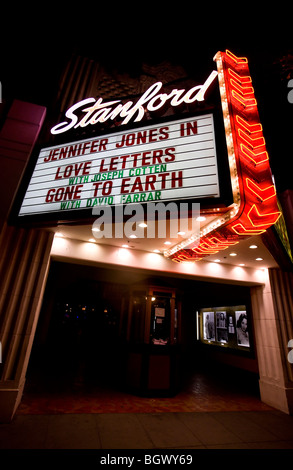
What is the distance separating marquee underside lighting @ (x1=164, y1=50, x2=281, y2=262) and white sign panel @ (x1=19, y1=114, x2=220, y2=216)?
36 cm

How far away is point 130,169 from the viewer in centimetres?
421

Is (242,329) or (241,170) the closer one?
(241,170)

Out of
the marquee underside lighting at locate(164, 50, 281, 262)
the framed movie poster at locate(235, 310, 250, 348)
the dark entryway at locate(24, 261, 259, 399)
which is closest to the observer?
the marquee underside lighting at locate(164, 50, 281, 262)

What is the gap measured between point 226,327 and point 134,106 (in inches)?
397

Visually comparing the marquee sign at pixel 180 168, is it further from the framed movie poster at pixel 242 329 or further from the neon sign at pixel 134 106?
the framed movie poster at pixel 242 329

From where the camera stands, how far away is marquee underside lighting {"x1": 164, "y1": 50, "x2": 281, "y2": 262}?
3438 millimetres

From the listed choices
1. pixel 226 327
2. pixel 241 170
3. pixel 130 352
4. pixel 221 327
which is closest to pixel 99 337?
pixel 130 352

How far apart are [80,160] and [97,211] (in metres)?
1.59

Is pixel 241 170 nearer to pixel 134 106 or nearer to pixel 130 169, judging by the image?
pixel 130 169

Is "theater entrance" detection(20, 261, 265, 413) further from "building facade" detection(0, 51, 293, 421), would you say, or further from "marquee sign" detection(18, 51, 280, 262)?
"marquee sign" detection(18, 51, 280, 262)

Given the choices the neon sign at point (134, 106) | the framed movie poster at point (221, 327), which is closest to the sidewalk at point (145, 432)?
the framed movie poster at point (221, 327)

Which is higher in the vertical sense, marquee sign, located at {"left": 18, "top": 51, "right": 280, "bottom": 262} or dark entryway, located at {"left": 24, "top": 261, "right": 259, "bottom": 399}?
marquee sign, located at {"left": 18, "top": 51, "right": 280, "bottom": 262}

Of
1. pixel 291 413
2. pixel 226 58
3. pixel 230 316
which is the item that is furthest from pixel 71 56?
pixel 291 413

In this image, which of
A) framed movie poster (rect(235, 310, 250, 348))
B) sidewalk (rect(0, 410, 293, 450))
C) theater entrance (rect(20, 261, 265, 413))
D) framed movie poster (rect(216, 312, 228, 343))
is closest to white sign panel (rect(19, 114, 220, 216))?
sidewalk (rect(0, 410, 293, 450))
